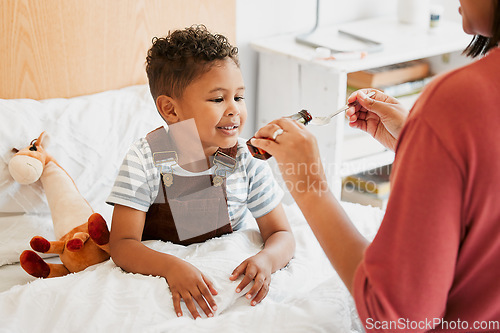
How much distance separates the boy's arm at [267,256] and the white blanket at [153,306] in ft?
0.07

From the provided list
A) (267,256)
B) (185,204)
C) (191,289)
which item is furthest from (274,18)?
(191,289)

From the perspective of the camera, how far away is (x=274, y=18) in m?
2.07

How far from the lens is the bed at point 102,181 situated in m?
0.94

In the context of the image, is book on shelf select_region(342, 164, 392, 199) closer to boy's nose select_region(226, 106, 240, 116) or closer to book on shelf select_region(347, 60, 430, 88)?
book on shelf select_region(347, 60, 430, 88)

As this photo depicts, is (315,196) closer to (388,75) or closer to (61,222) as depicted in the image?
(61,222)

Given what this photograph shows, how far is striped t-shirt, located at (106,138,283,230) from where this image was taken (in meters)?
1.17

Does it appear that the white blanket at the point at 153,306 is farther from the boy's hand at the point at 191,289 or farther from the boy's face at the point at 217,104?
the boy's face at the point at 217,104

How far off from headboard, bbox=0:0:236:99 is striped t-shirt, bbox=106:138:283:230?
0.51 m

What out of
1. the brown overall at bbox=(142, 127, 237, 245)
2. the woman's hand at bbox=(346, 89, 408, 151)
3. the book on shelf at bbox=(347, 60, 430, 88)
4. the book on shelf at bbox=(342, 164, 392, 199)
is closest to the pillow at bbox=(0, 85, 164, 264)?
the brown overall at bbox=(142, 127, 237, 245)

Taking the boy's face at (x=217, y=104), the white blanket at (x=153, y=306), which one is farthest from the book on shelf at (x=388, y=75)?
the white blanket at (x=153, y=306)

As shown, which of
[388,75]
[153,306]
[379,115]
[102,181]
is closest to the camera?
[153,306]

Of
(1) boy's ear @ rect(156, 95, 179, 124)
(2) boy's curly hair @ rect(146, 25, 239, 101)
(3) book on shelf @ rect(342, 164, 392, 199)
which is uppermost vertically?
(2) boy's curly hair @ rect(146, 25, 239, 101)

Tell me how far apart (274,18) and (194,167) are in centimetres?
100

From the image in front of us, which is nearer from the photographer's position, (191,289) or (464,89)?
(464,89)
